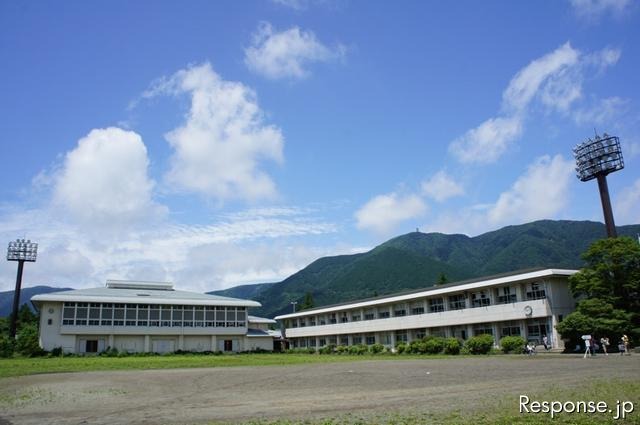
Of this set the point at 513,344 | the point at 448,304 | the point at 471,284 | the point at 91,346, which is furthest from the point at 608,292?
the point at 91,346

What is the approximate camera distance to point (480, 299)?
48594 millimetres

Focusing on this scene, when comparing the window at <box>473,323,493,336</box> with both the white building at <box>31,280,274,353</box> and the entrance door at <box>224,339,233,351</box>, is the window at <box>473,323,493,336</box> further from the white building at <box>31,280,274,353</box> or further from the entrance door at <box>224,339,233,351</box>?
the entrance door at <box>224,339,233,351</box>

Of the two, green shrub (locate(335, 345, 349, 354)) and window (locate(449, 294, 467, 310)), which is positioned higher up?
window (locate(449, 294, 467, 310))

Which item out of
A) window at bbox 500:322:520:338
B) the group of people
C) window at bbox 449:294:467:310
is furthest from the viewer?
window at bbox 449:294:467:310

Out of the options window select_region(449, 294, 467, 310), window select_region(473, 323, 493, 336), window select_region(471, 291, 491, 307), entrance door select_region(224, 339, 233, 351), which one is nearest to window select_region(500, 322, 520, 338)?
window select_region(473, 323, 493, 336)

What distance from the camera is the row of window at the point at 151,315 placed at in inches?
2343

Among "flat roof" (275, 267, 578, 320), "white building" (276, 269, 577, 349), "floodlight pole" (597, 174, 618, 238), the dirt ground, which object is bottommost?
the dirt ground

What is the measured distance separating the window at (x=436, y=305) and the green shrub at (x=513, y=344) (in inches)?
497

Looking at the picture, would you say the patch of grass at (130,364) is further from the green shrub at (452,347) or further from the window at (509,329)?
the window at (509,329)

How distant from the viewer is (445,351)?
146ft

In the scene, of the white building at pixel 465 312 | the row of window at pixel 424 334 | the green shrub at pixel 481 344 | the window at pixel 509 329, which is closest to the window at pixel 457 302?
the white building at pixel 465 312

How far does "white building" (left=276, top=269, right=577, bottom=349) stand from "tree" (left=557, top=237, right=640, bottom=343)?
2.35 meters

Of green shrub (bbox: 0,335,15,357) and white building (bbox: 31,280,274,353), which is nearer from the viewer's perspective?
green shrub (bbox: 0,335,15,357)

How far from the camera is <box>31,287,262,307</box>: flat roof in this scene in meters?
59.2
